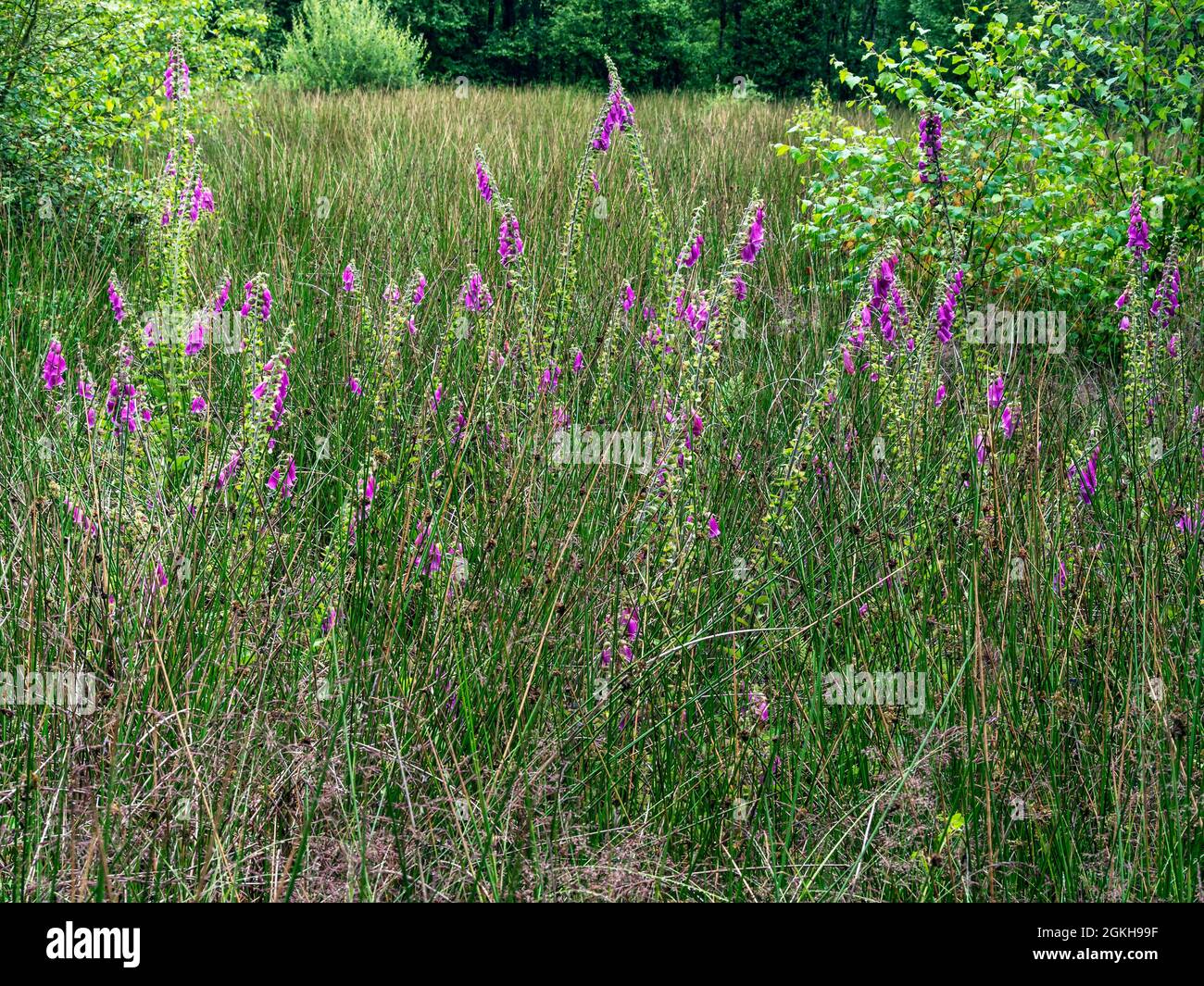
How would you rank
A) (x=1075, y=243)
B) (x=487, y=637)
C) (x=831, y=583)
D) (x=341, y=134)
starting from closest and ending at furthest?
(x=487, y=637)
(x=831, y=583)
(x=1075, y=243)
(x=341, y=134)

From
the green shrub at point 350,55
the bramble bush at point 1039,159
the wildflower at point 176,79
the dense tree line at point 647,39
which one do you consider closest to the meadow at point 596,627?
the wildflower at point 176,79

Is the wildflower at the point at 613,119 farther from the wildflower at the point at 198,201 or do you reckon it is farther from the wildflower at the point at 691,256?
the wildflower at the point at 198,201

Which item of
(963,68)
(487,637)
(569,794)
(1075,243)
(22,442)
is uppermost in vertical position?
(963,68)

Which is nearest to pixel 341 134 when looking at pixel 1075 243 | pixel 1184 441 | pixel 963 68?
pixel 963 68

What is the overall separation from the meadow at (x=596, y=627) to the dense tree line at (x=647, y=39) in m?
21.9

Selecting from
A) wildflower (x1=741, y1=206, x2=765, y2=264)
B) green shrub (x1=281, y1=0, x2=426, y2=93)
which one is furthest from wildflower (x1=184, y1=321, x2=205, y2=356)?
green shrub (x1=281, y1=0, x2=426, y2=93)

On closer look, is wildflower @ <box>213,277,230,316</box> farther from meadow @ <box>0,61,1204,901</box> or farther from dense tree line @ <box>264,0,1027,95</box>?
dense tree line @ <box>264,0,1027,95</box>

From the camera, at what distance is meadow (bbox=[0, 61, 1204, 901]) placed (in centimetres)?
172

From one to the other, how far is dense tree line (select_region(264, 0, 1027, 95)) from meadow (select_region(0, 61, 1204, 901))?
21850mm

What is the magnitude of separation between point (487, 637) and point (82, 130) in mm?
4428

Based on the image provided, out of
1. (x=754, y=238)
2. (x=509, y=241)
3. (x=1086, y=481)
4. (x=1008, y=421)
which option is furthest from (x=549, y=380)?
(x=1086, y=481)

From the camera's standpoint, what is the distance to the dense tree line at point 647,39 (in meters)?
24.5
